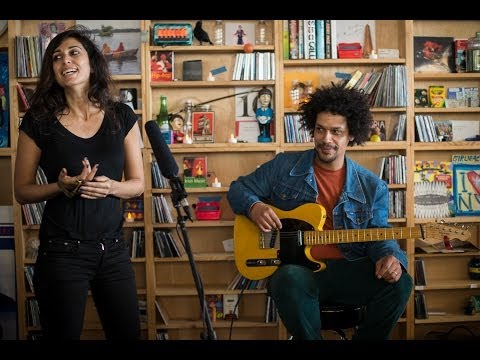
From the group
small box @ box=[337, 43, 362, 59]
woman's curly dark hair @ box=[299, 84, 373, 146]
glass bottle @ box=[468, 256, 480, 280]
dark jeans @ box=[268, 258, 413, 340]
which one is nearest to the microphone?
dark jeans @ box=[268, 258, 413, 340]

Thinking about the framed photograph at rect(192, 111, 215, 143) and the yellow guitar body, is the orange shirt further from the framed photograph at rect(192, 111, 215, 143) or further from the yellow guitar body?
the framed photograph at rect(192, 111, 215, 143)

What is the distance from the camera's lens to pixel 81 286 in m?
1.73

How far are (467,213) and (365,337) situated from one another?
1633 millimetres

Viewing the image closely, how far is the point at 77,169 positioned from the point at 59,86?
318 mm

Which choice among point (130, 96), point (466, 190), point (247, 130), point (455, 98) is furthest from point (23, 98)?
point (466, 190)

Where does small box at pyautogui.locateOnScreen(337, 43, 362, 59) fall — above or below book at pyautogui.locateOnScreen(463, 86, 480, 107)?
above

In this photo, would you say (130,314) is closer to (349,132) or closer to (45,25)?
(349,132)

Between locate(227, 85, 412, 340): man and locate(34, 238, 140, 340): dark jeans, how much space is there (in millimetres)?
725

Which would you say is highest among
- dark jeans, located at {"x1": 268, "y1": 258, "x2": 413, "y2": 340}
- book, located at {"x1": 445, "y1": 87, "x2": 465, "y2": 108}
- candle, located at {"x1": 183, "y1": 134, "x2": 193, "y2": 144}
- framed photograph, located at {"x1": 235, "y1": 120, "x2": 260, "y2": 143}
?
book, located at {"x1": 445, "y1": 87, "x2": 465, "y2": 108}

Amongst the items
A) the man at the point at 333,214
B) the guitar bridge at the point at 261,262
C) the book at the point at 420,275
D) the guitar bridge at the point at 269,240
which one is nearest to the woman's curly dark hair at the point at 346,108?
the man at the point at 333,214

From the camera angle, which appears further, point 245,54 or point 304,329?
point 245,54

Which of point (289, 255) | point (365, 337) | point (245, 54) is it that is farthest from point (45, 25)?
point (365, 337)

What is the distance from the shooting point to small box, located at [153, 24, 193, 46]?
130 inches
